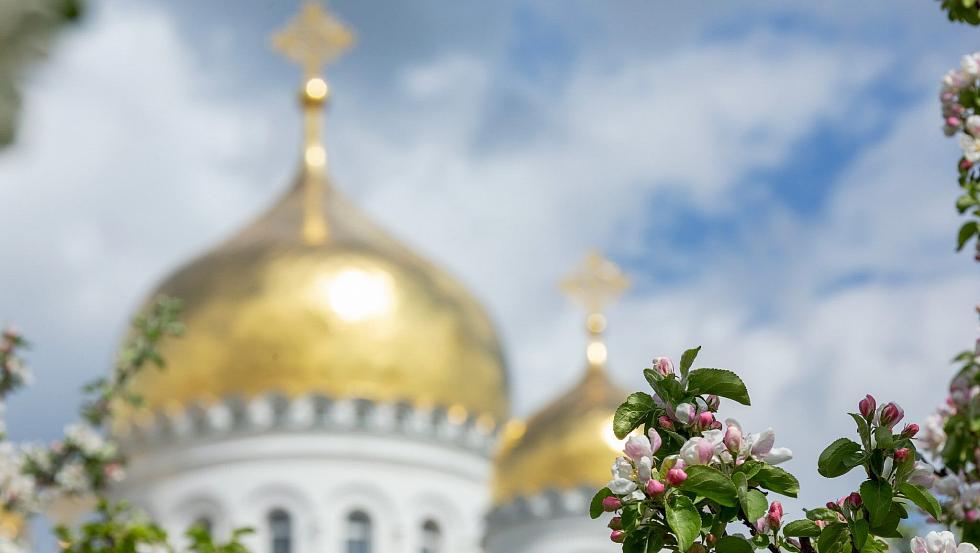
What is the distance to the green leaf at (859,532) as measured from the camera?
3.14m

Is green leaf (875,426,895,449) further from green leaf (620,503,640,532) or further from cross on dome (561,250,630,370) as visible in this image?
cross on dome (561,250,630,370)

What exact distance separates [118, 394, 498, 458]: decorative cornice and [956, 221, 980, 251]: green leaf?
68.7 ft

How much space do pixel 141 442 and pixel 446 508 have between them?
4.96m

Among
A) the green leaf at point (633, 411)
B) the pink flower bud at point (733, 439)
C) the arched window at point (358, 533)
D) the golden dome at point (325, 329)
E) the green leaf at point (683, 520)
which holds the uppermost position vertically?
the golden dome at point (325, 329)

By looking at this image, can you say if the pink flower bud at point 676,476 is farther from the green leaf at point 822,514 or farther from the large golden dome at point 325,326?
the large golden dome at point 325,326

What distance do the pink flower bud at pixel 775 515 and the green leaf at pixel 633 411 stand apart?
1.02 feet

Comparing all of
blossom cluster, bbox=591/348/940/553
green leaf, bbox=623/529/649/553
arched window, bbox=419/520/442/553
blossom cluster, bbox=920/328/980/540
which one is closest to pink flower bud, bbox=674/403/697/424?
blossom cluster, bbox=591/348/940/553

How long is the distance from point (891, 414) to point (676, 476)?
1.65 ft

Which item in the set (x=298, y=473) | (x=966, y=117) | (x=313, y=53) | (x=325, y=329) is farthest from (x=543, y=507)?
(x=966, y=117)

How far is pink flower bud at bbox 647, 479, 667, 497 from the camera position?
2936 mm

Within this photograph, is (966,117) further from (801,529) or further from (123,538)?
(123,538)

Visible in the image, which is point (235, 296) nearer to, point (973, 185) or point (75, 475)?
point (75, 475)

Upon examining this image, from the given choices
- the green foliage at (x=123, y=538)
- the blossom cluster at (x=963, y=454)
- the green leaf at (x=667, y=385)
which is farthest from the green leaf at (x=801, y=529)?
the green foliage at (x=123, y=538)

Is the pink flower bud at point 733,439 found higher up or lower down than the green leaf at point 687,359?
lower down
